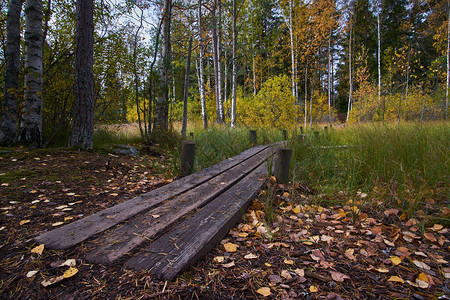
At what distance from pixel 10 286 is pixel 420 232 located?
8.94ft

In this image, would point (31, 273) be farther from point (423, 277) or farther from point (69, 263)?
point (423, 277)

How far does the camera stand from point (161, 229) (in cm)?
135

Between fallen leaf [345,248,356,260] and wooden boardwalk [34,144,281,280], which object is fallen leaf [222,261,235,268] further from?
fallen leaf [345,248,356,260]

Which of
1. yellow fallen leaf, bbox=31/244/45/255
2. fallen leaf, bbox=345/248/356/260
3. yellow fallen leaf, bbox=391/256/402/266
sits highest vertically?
yellow fallen leaf, bbox=31/244/45/255

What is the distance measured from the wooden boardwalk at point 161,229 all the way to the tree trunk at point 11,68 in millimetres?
3346

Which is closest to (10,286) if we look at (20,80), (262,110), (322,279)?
(322,279)

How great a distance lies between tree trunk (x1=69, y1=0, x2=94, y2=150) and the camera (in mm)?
3336

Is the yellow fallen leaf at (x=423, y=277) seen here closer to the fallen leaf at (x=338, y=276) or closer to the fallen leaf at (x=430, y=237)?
the fallen leaf at (x=338, y=276)

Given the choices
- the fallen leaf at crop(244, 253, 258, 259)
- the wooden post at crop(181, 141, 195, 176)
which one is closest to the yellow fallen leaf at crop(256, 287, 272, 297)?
the fallen leaf at crop(244, 253, 258, 259)

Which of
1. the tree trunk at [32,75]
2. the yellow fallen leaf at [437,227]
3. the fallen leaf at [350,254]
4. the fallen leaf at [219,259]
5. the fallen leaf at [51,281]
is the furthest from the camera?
the tree trunk at [32,75]

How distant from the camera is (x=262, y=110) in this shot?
9375mm

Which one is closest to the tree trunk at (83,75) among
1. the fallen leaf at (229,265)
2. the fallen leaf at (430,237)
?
the fallen leaf at (229,265)

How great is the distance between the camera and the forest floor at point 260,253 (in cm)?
97

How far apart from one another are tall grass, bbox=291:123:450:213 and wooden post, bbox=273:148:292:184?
0.12 metres
